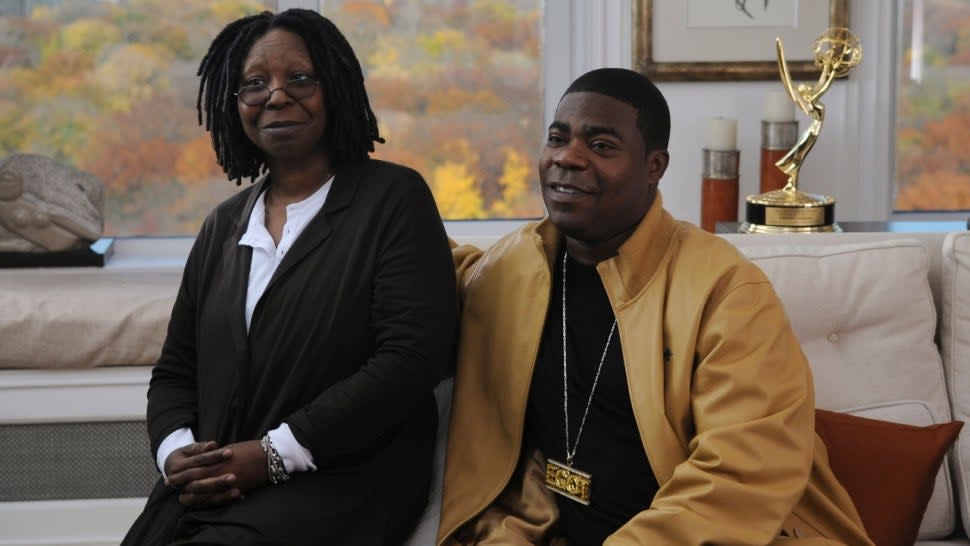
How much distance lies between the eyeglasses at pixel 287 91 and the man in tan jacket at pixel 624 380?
39 cm

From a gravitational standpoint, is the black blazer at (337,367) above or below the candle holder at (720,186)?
below

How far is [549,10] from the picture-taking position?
3.25 meters

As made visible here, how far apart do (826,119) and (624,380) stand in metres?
1.55

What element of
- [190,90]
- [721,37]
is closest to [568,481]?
[721,37]

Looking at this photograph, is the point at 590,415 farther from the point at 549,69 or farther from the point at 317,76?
the point at 549,69

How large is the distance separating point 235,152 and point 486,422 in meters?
0.61

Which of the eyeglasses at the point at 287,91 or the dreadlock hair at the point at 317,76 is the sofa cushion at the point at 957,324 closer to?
the dreadlock hair at the point at 317,76

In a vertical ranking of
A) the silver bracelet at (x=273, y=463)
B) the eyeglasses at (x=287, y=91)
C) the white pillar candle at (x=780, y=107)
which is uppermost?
the eyeglasses at (x=287, y=91)

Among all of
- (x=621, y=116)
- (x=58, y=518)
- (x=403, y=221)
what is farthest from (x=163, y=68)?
(x=621, y=116)

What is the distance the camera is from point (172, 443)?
1.93 meters

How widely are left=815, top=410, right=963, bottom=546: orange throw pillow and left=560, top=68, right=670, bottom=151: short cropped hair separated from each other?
0.56 metres

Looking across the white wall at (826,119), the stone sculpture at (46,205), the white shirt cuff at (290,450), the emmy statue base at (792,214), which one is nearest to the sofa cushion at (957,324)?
the emmy statue base at (792,214)

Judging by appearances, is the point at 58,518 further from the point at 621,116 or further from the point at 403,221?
the point at 621,116

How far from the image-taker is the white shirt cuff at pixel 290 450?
1818 mm
